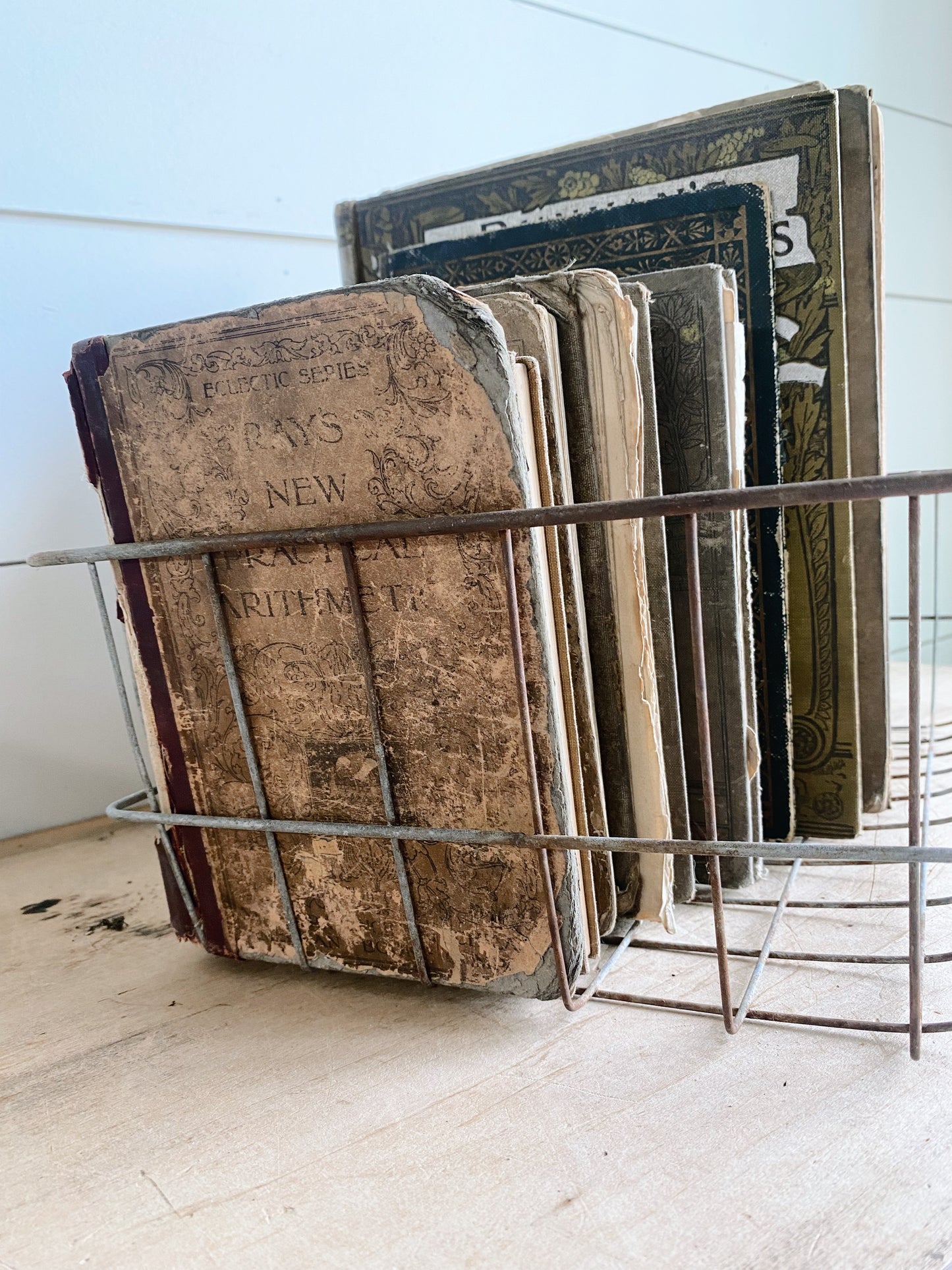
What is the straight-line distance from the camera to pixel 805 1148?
40cm

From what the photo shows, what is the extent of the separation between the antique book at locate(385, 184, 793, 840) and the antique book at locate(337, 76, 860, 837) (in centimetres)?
2

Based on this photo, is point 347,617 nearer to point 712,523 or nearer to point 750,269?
point 712,523

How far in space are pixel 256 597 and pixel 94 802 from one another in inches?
18.8

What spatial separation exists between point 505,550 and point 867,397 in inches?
14.7

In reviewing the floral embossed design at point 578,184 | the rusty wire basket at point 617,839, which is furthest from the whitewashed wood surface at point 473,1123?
the floral embossed design at point 578,184

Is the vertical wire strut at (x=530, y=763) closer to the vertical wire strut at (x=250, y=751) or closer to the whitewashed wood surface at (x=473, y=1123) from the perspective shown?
the whitewashed wood surface at (x=473, y=1123)

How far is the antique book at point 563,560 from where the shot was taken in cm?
50

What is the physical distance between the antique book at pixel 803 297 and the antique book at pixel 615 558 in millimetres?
198

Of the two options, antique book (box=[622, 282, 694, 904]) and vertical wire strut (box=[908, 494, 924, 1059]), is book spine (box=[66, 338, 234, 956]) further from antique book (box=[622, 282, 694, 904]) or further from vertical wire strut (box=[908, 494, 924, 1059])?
vertical wire strut (box=[908, 494, 924, 1059])

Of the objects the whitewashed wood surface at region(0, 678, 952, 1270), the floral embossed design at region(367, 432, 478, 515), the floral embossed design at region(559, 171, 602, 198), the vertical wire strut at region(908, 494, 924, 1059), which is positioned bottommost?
the whitewashed wood surface at region(0, 678, 952, 1270)

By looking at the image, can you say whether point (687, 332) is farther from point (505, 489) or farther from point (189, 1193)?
point (189, 1193)

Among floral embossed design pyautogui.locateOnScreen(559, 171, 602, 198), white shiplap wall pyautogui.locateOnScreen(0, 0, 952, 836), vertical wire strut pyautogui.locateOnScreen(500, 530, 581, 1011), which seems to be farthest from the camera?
white shiplap wall pyautogui.locateOnScreen(0, 0, 952, 836)

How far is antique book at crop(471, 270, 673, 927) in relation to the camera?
1.70 feet

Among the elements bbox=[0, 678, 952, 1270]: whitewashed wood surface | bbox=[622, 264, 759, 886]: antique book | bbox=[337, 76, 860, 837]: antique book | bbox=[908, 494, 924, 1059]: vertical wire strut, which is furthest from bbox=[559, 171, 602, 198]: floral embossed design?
bbox=[0, 678, 952, 1270]: whitewashed wood surface
